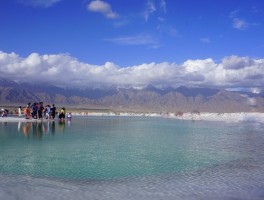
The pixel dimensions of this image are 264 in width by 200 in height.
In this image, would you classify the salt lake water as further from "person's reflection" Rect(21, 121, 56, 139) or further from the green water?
"person's reflection" Rect(21, 121, 56, 139)

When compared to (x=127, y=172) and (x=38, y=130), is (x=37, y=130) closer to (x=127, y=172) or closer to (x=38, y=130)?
(x=38, y=130)

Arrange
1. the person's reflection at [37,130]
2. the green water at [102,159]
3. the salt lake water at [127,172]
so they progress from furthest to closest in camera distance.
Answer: the person's reflection at [37,130] → the green water at [102,159] → the salt lake water at [127,172]

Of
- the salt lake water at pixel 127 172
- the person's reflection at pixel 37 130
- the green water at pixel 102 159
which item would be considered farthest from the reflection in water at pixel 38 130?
the salt lake water at pixel 127 172

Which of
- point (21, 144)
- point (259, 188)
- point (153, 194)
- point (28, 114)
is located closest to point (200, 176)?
point (259, 188)

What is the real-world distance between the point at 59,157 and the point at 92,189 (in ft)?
18.7

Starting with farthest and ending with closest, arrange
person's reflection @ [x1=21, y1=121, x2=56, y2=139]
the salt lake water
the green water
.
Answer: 1. person's reflection @ [x1=21, y1=121, x2=56, y2=139]
2. the green water
3. the salt lake water

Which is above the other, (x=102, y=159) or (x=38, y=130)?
(x=38, y=130)

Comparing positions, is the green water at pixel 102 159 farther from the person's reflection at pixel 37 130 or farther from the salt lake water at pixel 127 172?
the person's reflection at pixel 37 130

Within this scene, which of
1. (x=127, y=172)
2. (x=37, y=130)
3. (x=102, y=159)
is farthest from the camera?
(x=37, y=130)

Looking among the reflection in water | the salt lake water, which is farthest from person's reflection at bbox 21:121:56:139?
the salt lake water

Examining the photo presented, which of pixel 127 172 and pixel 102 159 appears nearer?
pixel 127 172

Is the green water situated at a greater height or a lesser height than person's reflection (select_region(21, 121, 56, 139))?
lesser

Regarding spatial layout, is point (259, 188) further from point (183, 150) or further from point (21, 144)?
point (21, 144)

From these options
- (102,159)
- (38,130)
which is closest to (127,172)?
(102,159)
